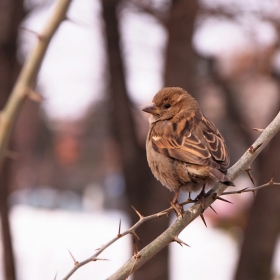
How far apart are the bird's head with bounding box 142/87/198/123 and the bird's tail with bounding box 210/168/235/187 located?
4.39 feet

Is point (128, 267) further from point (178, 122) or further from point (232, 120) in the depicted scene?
point (232, 120)

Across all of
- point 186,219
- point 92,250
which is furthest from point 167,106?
point 92,250

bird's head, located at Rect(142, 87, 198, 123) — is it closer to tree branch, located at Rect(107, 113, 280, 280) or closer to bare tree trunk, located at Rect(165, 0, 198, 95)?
tree branch, located at Rect(107, 113, 280, 280)

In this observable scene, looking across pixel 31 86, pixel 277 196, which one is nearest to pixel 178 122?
pixel 31 86

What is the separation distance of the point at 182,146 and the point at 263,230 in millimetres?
4199

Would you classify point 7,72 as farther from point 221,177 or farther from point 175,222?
point 175,222

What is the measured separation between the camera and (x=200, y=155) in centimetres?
362

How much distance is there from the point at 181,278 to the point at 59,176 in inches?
984

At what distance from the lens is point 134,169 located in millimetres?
7738

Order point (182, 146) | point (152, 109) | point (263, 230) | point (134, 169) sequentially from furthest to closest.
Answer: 1. point (134, 169)
2. point (263, 230)
3. point (152, 109)
4. point (182, 146)

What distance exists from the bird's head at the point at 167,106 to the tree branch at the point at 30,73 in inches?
100.0

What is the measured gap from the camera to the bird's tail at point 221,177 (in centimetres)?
287

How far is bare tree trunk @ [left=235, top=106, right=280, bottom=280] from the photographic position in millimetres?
7531

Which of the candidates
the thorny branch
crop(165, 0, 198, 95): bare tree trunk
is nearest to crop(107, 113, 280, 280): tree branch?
the thorny branch
